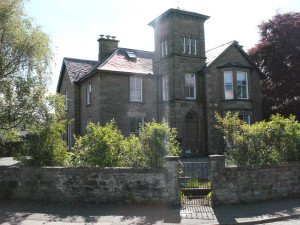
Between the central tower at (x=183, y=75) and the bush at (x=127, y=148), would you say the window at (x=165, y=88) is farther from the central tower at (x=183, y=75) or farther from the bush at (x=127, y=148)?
the bush at (x=127, y=148)

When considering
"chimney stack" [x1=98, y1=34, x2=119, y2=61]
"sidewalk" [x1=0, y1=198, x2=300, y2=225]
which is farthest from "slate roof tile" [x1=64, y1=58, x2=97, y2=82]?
"sidewalk" [x1=0, y1=198, x2=300, y2=225]

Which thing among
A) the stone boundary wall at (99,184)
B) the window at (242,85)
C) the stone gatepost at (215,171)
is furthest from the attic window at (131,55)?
the stone gatepost at (215,171)

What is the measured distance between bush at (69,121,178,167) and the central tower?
33.6 feet

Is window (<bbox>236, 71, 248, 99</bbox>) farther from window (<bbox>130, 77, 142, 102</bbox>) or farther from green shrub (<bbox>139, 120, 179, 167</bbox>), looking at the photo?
green shrub (<bbox>139, 120, 179, 167</bbox>)

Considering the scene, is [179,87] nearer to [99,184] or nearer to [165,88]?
[165,88]

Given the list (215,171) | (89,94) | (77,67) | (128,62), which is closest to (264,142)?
(215,171)

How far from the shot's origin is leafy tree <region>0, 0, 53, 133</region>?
1090 centimetres

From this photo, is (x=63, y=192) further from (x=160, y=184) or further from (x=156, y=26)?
(x=156, y=26)

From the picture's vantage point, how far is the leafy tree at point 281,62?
24.5m

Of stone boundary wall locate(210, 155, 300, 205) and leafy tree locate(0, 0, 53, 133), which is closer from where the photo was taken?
stone boundary wall locate(210, 155, 300, 205)

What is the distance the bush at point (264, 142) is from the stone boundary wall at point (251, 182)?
0.50m

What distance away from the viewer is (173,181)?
8.16 metres

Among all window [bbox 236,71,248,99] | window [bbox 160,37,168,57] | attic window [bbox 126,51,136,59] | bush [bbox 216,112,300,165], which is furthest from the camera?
attic window [bbox 126,51,136,59]

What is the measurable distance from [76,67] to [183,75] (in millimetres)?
11127
